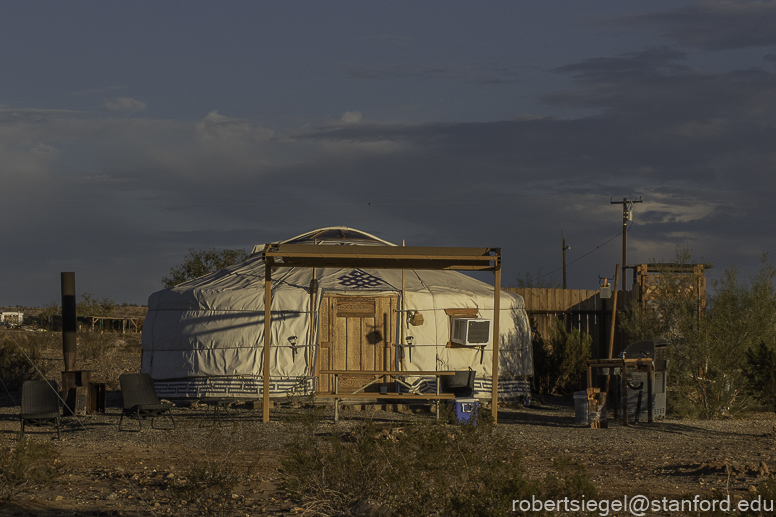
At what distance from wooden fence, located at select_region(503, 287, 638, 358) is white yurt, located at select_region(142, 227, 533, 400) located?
3228 millimetres

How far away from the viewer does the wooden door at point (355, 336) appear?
11203mm

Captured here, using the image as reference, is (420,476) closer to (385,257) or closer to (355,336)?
(385,257)

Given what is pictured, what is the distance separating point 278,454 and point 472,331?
496cm

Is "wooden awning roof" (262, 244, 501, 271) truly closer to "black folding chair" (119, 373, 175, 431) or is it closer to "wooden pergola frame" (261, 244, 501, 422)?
"wooden pergola frame" (261, 244, 501, 422)

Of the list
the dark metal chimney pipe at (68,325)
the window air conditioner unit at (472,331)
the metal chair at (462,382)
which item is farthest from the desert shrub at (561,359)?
the dark metal chimney pipe at (68,325)

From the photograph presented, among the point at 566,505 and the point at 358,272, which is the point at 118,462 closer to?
the point at 566,505

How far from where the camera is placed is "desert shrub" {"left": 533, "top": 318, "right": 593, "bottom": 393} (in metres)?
13.7

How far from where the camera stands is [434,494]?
13.1ft

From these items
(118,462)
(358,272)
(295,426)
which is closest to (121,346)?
(358,272)

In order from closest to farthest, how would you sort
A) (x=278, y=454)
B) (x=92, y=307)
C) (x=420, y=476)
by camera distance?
(x=420, y=476) → (x=278, y=454) → (x=92, y=307)

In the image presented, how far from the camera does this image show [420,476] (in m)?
4.15

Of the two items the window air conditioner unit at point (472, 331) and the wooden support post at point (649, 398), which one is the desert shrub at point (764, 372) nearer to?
the wooden support post at point (649, 398)

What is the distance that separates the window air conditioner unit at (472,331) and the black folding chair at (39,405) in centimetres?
558

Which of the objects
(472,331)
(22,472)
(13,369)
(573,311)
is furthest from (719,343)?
(13,369)
